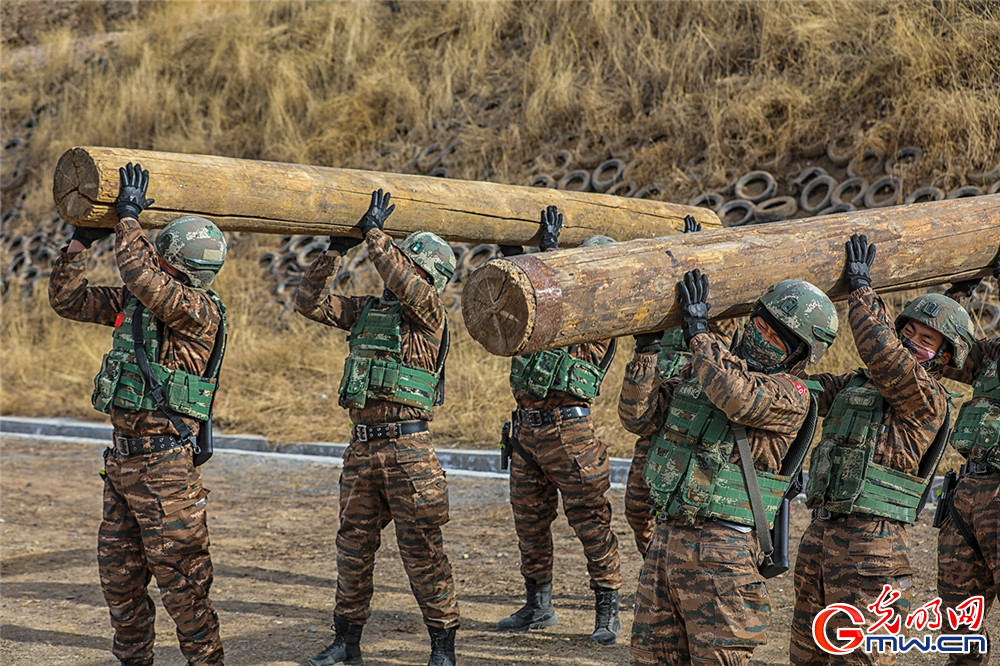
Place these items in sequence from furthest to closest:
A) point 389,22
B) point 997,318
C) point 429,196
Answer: point 389,22, point 997,318, point 429,196

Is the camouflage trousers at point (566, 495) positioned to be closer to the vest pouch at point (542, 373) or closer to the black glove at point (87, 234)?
the vest pouch at point (542, 373)

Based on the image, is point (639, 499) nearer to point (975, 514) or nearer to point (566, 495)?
point (566, 495)

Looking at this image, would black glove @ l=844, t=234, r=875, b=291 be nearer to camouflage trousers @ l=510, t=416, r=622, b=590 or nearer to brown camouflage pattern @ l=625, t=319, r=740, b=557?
brown camouflage pattern @ l=625, t=319, r=740, b=557

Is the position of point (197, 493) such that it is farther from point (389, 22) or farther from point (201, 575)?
point (389, 22)

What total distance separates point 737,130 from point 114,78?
1209cm

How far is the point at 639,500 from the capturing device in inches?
230

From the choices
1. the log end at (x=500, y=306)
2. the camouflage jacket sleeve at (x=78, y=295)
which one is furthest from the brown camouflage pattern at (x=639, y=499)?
the camouflage jacket sleeve at (x=78, y=295)

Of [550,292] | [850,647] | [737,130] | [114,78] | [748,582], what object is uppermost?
[114,78]

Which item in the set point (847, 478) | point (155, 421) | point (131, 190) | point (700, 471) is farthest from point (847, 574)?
point (131, 190)

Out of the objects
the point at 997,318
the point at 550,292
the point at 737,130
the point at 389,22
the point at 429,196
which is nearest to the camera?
the point at 550,292

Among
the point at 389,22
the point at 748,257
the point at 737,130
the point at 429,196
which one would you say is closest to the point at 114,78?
the point at 389,22

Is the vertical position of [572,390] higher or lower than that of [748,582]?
higher

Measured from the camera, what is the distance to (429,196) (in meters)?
5.48

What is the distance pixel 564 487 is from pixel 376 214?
1.96 meters
